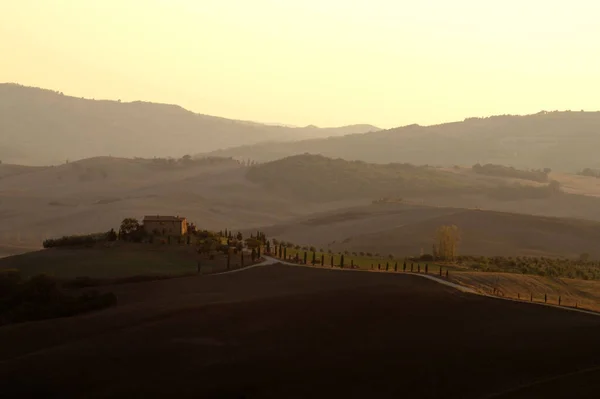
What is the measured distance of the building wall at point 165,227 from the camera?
67.5m

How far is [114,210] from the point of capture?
135875mm

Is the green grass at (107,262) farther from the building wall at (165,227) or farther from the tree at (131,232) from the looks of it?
the building wall at (165,227)

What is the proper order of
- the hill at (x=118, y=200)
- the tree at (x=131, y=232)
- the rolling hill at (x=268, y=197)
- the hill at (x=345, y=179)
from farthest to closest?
the hill at (x=345, y=179) → the hill at (x=118, y=200) → the rolling hill at (x=268, y=197) → the tree at (x=131, y=232)

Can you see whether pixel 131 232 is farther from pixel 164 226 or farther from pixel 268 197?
pixel 268 197

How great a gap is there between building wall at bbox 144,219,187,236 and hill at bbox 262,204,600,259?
103 ft

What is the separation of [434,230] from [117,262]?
59.8 meters

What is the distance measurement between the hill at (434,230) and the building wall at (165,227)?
31.4m

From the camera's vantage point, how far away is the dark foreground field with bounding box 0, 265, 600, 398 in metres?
28.5

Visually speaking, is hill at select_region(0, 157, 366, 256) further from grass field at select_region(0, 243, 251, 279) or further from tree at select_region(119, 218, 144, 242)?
grass field at select_region(0, 243, 251, 279)

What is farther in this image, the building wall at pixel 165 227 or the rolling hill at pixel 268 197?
the rolling hill at pixel 268 197

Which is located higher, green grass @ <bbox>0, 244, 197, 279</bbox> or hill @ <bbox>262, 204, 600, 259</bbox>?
green grass @ <bbox>0, 244, 197, 279</bbox>

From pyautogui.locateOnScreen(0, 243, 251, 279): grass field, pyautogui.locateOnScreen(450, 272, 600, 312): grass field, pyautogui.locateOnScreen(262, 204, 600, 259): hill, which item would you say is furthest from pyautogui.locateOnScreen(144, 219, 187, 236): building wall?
pyautogui.locateOnScreen(262, 204, 600, 259): hill

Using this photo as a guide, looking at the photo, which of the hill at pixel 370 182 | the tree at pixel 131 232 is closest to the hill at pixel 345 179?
the hill at pixel 370 182

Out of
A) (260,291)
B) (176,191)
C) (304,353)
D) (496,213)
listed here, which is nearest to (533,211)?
(496,213)
